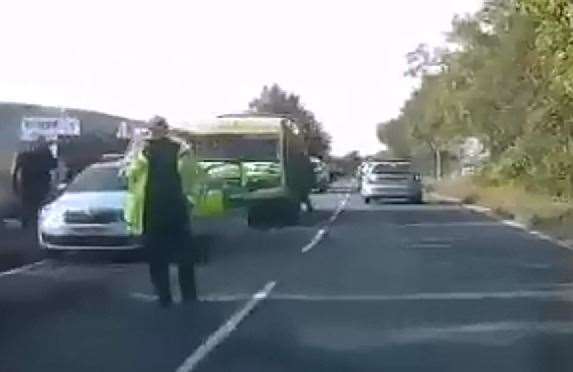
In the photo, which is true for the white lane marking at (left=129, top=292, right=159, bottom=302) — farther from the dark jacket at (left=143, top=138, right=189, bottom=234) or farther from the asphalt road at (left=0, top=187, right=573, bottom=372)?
the dark jacket at (left=143, top=138, right=189, bottom=234)

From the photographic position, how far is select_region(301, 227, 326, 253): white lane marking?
28.3 meters

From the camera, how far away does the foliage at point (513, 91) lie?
95.5 ft

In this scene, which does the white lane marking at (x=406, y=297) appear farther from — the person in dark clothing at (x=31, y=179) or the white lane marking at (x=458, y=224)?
the white lane marking at (x=458, y=224)

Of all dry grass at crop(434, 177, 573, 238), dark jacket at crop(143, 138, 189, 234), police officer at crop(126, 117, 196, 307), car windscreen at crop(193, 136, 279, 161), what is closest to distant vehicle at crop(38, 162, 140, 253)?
police officer at crop(126, 117, 196, 307)

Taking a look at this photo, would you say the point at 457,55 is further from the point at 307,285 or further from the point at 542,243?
the point at 307,285

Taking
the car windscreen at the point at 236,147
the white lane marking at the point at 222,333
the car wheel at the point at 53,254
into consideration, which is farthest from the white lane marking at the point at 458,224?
the white lane marking at the point at 222,333

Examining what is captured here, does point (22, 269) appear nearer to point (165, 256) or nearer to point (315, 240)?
point (165, 256)

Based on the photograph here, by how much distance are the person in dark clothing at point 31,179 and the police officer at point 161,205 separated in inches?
653

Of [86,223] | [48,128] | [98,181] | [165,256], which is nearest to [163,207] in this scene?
[165,256]

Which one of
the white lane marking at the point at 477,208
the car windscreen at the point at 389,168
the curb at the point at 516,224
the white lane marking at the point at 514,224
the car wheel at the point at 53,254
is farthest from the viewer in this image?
the car windscreen at the point at 389,168

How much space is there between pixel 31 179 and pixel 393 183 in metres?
28.6

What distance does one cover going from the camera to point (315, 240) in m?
31.4

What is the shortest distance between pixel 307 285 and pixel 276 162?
56.5 feet

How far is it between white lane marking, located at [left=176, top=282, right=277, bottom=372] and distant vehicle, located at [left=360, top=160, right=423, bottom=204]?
41.1 m
